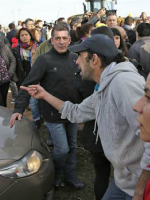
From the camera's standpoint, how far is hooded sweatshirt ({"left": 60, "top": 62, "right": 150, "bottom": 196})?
1.55 m


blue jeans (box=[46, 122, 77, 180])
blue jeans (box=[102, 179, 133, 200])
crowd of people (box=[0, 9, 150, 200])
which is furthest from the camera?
blue jeans (box=[46, 122, 77, 180])

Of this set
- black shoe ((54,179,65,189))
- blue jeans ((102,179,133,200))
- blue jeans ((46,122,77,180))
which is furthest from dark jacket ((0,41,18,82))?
blue jeans ((102,179,133,200))

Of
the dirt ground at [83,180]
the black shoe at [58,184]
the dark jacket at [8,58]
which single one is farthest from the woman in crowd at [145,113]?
the dark jacket at [8,58]

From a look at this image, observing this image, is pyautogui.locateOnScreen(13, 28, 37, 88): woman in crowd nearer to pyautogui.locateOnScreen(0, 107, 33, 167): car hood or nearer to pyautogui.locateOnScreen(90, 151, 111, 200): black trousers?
pyautogui.locateOnScreen(0, 107, 33, 167): car hood

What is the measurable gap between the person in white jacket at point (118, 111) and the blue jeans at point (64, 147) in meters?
0.99

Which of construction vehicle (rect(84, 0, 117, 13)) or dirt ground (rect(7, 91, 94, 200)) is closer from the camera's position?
dirt ground (rect(7, 91, 94, 200))

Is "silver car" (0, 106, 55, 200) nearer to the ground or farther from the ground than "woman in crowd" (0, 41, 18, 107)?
nearer to the ground

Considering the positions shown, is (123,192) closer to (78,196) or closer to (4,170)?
(4,170)

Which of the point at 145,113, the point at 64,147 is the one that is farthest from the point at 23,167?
the point at 145,113

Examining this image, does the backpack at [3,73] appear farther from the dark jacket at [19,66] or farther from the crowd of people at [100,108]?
the crowd of people at [100,108]

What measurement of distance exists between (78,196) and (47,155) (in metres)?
0.77

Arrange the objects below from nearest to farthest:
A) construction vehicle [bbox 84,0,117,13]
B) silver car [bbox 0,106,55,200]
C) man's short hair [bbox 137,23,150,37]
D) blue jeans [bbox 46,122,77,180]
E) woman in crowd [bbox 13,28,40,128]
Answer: silver car [bbox 0,106,55,200], blue jeans [bbox 46,122,77,180], man's short hair [bbox 137,23,150,37], woman in crowd [bbox 13,28,40,128], construction vehicle [bbox 84,0,117,13]

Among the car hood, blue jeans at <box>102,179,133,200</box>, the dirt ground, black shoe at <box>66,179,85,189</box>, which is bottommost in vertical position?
the dirt ground

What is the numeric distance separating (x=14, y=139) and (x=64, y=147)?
0.68 meters
